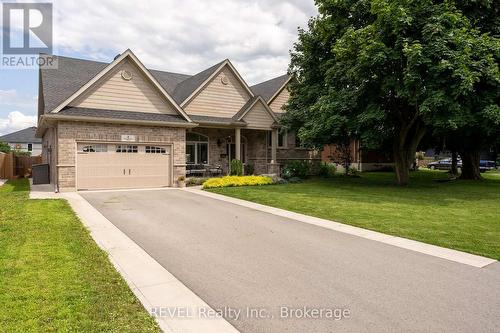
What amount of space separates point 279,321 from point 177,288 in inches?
63.0

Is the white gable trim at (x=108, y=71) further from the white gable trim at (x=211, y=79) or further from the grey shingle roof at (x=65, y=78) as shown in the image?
the white gable trim at (x=211, y=79)

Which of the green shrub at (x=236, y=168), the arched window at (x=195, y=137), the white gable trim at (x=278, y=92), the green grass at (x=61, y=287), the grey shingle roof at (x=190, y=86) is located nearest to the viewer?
the green grass at (x=61, y=287)

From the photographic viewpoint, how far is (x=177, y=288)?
15.1 feet

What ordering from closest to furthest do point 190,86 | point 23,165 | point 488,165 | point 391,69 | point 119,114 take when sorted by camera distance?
point 391,69 < point 119,114 < point 190,86 < point 23,165 < point 488,165

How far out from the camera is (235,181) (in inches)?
706

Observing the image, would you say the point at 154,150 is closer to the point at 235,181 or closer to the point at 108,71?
the point at 108,71

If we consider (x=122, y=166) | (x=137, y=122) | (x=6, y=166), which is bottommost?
(x=6, y=166)

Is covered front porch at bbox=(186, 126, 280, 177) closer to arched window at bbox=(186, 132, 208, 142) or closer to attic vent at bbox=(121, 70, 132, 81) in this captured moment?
arched window at bbox=(186, 132, 208, 142)

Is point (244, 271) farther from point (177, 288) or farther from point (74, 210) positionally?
point (74, 210)

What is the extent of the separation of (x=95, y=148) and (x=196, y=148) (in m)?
7.43

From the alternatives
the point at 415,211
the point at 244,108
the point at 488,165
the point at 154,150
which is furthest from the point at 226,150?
the point at 488,165

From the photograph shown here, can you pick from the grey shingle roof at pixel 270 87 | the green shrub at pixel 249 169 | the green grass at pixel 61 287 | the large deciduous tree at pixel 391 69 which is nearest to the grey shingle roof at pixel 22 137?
the grey shingle roof at pixel 270 87

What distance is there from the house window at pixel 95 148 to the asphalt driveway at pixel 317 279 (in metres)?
8.72

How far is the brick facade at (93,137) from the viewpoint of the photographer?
1503 cm
